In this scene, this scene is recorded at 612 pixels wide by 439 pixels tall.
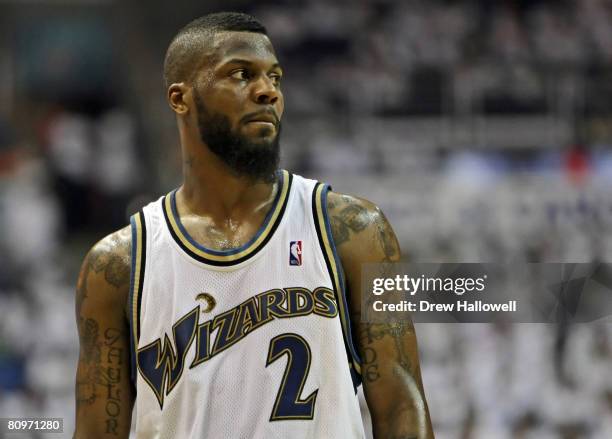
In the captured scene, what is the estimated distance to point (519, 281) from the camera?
13.9 feet

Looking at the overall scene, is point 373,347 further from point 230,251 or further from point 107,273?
point 107,273

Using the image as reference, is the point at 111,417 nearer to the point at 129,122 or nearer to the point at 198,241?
the point at 198,241

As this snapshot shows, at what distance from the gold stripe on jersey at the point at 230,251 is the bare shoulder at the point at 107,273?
146 millimetres

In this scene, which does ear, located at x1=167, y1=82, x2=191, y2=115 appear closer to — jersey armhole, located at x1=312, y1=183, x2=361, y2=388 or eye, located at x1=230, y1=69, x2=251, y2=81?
eye, located at x1=230, y1=69, x2=251, y2=81

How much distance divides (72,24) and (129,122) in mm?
2038

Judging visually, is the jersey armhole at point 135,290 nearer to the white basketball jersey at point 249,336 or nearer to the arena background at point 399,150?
the white basketball jersey at point 249,336

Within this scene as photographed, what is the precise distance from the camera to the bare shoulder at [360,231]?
2.97 meters

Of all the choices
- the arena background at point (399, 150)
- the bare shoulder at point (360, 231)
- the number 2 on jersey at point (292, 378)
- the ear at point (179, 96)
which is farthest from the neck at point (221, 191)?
the arena background at point (399, 150)

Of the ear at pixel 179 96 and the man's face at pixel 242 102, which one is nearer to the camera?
the man's face at pixel 242 102

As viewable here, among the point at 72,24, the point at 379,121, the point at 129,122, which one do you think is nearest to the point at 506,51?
the point at 379,121

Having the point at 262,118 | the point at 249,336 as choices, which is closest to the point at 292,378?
the point at 249,336

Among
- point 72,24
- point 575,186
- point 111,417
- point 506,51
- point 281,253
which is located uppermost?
point 72,24

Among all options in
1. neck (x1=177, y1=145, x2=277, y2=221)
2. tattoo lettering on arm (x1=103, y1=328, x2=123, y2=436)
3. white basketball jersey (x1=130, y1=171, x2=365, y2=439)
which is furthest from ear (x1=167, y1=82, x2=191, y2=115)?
tattoo lettering on arm (x1=103, y1=328, x2=123, y2=436)

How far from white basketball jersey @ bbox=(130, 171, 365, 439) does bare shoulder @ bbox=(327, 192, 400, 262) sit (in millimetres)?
35
